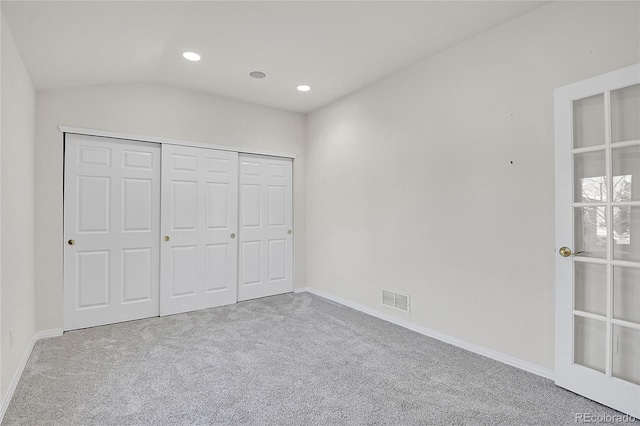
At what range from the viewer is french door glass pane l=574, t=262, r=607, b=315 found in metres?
2.12

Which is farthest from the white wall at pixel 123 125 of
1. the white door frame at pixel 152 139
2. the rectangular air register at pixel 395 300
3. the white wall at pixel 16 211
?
the rectangular air register at pixel 395 300

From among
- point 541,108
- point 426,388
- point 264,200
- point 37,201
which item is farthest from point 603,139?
point 37,201

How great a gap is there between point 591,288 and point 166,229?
4037 millimetres

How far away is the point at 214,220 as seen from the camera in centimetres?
423

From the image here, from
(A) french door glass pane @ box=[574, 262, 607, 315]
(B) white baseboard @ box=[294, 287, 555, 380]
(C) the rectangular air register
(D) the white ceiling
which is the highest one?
(D) the white ceiling

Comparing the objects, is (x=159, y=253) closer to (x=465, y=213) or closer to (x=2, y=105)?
(x=2, y=105)

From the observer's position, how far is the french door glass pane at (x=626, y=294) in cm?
198

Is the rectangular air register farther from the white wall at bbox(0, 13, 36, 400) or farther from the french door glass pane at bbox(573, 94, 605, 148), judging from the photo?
the white wall at bbox(0, 13, 36, 400)

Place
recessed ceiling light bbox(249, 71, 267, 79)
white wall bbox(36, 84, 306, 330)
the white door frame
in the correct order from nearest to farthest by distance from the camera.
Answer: white wall bbox(36, 84, 306, 330) → the white door frame → recessed ceiling light bbox(249, 71, 267, 79)

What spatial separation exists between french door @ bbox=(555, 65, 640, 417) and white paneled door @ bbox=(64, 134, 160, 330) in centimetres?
396

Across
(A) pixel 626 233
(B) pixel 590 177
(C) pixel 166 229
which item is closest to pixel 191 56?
(C) pixel 166 229

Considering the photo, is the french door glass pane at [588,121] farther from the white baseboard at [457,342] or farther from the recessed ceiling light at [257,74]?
the recessed ceiling light at [257,74]

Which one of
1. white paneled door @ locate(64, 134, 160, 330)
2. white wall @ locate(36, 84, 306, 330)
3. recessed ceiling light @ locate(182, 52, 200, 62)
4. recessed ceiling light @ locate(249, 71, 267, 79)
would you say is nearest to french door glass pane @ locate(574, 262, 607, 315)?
recessed ceiling light @ locate(249, 71, 267, 79)

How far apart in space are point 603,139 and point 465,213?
42.6 inches
